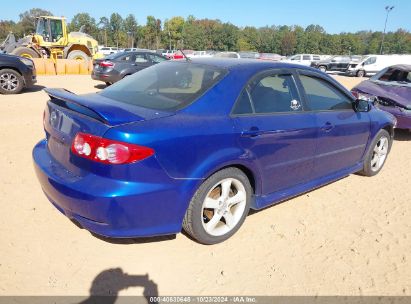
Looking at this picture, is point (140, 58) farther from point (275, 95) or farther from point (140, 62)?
point (275, 95)

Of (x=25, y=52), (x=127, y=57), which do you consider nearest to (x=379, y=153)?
(x=127, y=57)

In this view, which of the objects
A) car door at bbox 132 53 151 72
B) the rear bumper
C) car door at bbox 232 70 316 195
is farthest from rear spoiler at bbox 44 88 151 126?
car door at bbox 132 53 151 72

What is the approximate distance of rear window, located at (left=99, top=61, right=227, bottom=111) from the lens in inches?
121

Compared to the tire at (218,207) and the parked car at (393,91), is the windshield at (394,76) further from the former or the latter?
the tire at (218,207)

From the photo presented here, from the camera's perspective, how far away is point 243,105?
3211 mm

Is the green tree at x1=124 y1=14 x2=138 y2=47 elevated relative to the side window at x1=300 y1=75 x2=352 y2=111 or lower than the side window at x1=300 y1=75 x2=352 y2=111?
elevated

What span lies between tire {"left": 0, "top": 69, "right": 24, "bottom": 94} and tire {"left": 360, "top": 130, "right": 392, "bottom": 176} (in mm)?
9941

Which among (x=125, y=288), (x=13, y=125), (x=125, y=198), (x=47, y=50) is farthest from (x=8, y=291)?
(x=47, y=50)

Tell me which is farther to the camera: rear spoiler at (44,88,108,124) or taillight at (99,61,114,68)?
taillight at (99,61,114,68)

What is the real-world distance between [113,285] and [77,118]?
49.7 inches

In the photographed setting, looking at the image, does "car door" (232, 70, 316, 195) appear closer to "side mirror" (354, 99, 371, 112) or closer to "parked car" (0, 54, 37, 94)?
"side mirror" (354, 99, 371, 112)

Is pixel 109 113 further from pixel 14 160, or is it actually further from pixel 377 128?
pixel 377 128

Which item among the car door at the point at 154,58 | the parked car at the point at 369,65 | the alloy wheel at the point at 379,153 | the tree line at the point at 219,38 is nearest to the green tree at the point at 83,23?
the tree line at the point at 219,38

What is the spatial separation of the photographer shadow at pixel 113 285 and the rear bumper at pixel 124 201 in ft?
1.09
